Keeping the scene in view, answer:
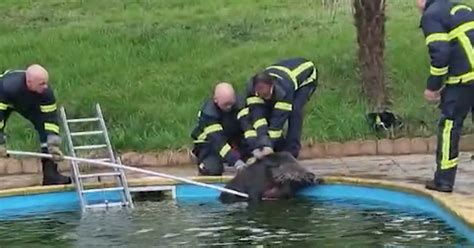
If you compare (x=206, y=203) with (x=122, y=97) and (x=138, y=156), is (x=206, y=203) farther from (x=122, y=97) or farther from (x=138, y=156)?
(x=122, y=97)

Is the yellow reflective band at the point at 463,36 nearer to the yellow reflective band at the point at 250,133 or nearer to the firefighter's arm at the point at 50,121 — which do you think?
the yellow reflective band at the point at 250,133

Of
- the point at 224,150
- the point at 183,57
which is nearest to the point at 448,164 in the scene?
the point at 224,150

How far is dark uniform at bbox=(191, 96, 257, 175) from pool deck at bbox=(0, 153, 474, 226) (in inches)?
9.0

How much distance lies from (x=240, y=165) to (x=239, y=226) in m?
2.13

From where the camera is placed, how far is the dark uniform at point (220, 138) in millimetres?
11156

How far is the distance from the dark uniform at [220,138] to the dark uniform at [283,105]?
0.22m

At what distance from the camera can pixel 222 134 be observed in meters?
11.2

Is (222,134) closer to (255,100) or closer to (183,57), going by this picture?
(255,100)

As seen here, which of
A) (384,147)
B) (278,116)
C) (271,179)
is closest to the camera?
(271,179)

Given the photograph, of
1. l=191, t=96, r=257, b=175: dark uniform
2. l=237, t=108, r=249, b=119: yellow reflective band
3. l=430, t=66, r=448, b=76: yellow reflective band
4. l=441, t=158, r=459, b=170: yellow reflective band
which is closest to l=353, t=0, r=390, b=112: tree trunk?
l=191, t=96, r=257, b=175: dark uniform

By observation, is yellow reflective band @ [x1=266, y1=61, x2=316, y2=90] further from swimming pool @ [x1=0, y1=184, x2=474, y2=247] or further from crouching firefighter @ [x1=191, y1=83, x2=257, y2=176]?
swimming pool @ [x1=0, y1=184, x2=474, y2=247]

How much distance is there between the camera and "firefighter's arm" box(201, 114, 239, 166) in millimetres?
11180

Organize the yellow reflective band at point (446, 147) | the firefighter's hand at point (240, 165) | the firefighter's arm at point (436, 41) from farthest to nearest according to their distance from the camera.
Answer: the firefighter's hand at point (240, 165) → the yellow reflective band at point (446, 147) → the firefighter's arm at point (436, 41)

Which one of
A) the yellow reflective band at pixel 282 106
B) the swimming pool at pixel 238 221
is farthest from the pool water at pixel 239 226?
the yellow reflective band at pixel 282 106
